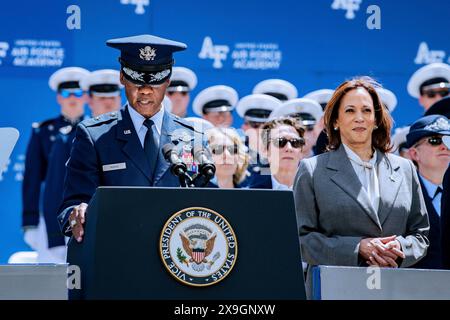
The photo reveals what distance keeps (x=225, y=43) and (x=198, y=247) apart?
3.62 metres

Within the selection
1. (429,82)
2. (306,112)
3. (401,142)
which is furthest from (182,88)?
(429,82)

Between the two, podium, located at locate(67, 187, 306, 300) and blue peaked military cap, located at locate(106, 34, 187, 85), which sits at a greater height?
blue peaked military cap, located at locate(106, 34, 187, 85)

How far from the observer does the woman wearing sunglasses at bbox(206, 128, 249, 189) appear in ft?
20.2

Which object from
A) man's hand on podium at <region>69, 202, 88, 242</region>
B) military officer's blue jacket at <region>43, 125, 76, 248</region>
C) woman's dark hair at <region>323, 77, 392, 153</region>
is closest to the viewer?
man's hand on podium at <region>69, 202, 88, 242</region>

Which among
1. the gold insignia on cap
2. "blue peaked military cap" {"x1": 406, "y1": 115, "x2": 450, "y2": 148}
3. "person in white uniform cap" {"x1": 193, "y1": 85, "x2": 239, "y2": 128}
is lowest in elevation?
"blue peaked military cap" {"x1": 406, "y1": 115, "x2": 450, "y2": 148}

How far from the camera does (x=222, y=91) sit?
6887 millimetres

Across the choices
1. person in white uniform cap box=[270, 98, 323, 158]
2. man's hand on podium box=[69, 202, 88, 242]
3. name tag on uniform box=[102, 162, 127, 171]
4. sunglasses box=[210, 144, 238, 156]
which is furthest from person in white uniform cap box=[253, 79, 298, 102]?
man's hand on podium box=[69, 202, 88, 242]

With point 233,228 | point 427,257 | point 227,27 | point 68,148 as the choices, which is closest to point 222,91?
point 227,27

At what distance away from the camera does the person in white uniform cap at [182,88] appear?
22.5 feet

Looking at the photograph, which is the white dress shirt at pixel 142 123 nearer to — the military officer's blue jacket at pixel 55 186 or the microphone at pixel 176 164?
the microphone at pixel 176 164

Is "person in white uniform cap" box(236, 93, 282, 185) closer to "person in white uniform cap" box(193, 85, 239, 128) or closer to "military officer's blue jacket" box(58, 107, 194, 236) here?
"person in white uniform cap" box(193, 85, 239, 128)

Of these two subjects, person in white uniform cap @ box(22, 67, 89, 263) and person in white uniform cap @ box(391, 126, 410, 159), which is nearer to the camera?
person in white uniform cap @ box(22, 67, 89, 263)

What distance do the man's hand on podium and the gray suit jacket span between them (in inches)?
38.9

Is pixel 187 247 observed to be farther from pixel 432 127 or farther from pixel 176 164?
pixel 432 127
